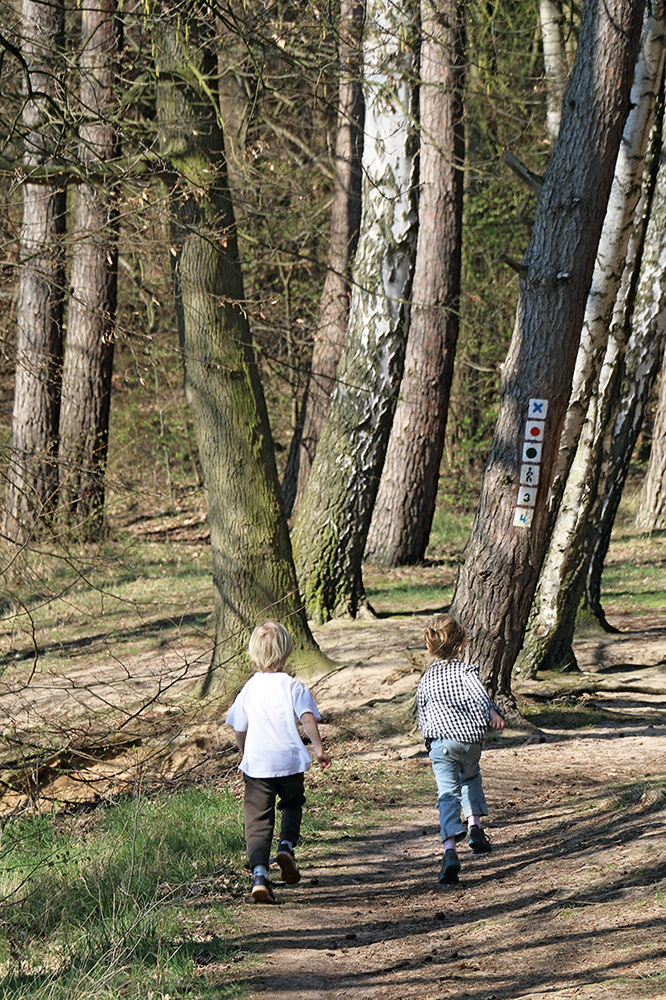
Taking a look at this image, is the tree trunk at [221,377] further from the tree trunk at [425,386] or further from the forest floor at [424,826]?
the tree trunk at [425,386]

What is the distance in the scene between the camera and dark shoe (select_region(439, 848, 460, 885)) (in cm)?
516

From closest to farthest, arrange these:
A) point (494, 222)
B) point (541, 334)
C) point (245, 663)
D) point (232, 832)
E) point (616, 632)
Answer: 1. point (232, 832)
2. point (541, 334)
3. point (245, 663)
4. point (616, 632)
5. point (494, 222)

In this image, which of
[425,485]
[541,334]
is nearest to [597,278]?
[541,334]

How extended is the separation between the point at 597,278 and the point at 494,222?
1175 cm

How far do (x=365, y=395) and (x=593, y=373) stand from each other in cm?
339

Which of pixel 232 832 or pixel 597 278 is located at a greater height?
pixel 597 278

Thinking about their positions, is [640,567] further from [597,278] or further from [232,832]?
[232,832]

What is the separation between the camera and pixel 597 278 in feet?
27.2

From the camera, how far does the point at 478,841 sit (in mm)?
5496

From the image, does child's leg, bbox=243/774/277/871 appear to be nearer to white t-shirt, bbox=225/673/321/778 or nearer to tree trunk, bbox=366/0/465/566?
white t-shirt, bbox=225/673/321/778

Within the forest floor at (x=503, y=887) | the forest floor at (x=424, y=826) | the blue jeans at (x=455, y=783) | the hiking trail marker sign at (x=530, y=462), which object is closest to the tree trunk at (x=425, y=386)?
the forest floor at (x=424, y=826)

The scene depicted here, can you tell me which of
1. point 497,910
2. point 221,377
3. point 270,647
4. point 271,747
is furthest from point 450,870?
point 221,377

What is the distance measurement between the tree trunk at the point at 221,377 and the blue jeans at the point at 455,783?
3.08 metres

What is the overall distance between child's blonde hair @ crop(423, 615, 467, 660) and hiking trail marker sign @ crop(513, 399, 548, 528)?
187 cm
